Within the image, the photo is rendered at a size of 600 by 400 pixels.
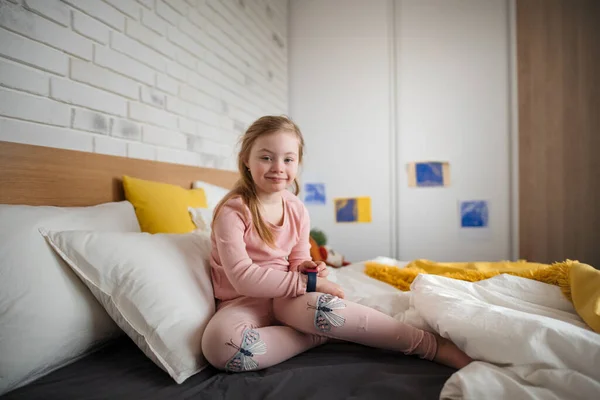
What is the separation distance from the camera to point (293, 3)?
11.4ft

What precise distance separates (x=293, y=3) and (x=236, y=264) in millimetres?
3079

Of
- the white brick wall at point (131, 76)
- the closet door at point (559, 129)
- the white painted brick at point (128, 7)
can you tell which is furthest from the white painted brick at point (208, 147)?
the closet door at point (559, 129)

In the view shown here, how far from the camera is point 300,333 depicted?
102cm

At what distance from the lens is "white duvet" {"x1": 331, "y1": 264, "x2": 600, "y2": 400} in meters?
0.68

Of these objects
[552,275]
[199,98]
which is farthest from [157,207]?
[552,275]

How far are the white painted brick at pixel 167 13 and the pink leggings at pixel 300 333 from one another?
54.0 inches

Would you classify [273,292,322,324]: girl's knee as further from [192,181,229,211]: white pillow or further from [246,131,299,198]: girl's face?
[192,181,229,211]: white pillow

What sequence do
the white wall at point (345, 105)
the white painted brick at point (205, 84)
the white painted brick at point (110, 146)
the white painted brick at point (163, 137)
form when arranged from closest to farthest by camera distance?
the white painted brick at point (110, 146), the white painted brick at point (163, 137), the white painted brick at point (205, 84), the white wall at point (345, 105)

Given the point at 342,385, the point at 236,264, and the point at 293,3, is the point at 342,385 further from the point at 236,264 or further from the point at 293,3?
the point at 293,3

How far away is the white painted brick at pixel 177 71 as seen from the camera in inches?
71.4

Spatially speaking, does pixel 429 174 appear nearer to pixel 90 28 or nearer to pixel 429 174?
pixel 429 174

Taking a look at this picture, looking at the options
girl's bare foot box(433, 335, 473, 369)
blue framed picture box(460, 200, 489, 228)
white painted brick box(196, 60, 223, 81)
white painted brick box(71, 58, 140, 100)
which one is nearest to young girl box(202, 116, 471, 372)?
girl's bare foot box(433, 335, 473, 369)

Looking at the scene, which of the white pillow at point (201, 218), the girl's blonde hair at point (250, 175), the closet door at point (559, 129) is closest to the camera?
the girl's blonde hair at point (250, 175)

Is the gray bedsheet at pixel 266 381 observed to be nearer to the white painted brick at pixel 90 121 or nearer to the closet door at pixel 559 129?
the white painted brick at pixel 90 121
